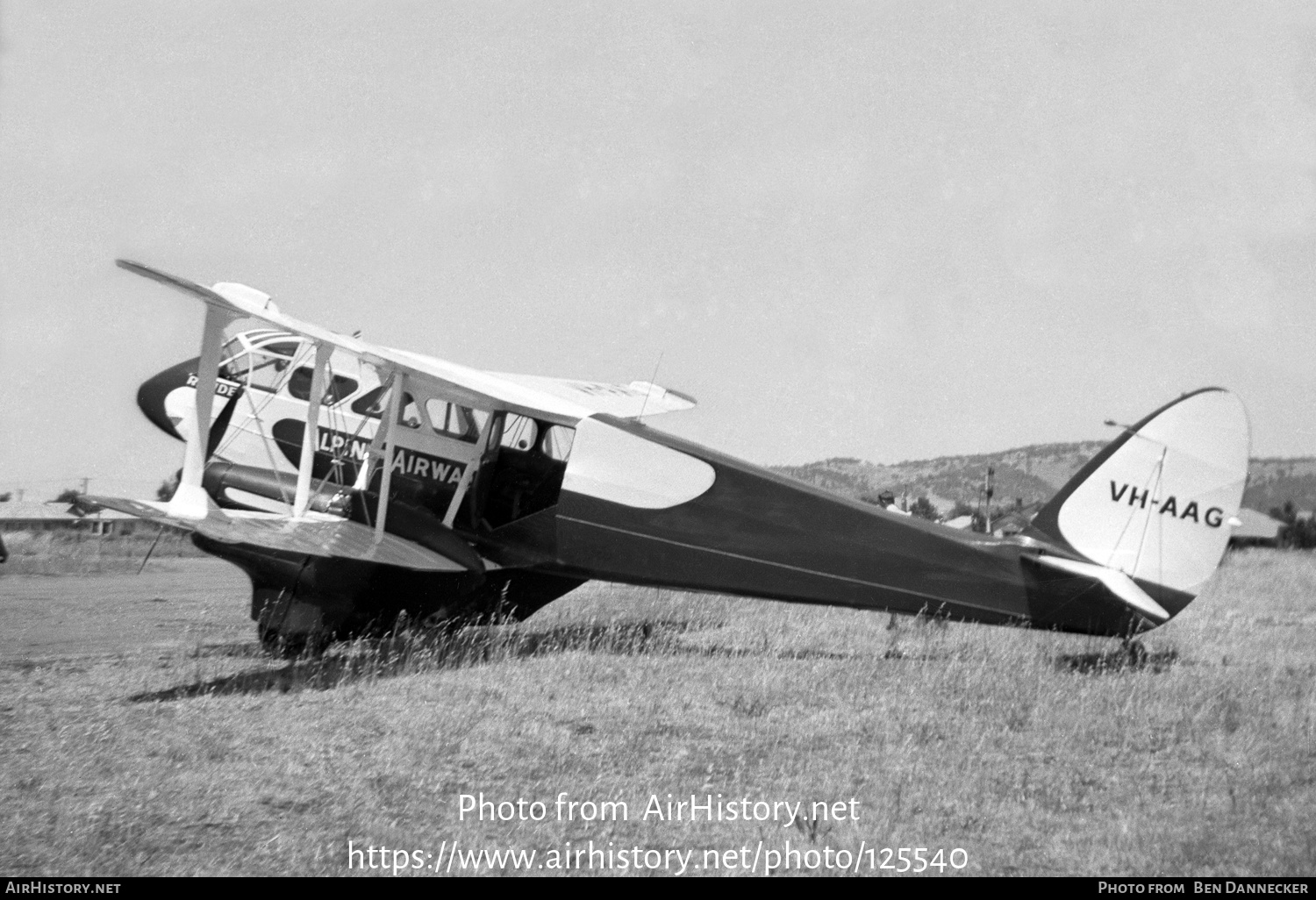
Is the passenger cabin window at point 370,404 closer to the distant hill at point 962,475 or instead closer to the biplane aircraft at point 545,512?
the biplane aircraft at point 545,512

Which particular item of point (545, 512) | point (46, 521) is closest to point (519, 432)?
point (545, 512)

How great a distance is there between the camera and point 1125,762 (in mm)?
6676

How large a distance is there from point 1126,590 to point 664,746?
425cm

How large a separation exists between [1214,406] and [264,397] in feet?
28.6

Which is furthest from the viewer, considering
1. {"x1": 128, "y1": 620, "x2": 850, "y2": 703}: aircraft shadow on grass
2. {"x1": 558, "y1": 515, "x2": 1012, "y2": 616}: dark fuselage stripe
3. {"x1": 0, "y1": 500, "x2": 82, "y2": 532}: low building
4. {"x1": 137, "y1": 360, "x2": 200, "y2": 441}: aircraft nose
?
{"x1": 0, "y1": 500, "x2": 82, "y2": 532}: low building

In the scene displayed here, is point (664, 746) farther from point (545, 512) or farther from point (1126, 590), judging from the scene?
point (1126, 590)

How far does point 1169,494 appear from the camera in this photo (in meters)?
9.18

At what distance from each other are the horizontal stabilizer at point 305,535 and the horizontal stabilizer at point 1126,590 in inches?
207

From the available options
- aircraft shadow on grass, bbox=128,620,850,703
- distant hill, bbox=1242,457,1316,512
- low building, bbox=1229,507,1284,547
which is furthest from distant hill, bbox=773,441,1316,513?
aircraft shadow on grass, bbox=128,620,850,703

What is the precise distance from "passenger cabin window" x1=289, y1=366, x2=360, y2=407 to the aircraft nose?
1490mm

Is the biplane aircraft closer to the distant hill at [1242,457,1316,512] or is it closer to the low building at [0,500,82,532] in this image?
the distant hill at [1242,457,1316,512]

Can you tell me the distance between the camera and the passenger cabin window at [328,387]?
38.2 feet

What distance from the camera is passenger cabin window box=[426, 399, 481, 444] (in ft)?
37.1

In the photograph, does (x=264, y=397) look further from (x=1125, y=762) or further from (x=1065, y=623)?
(x=1125, y=762)
